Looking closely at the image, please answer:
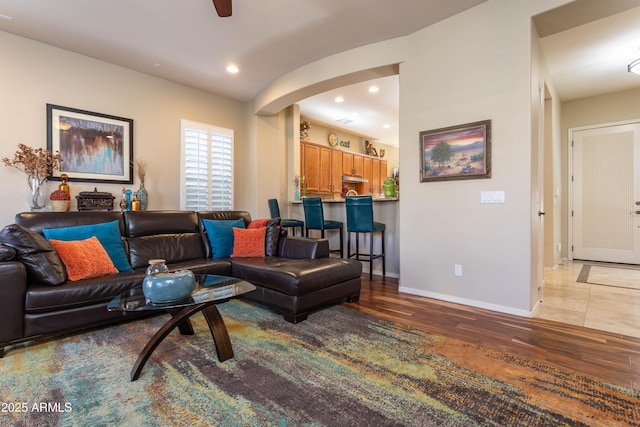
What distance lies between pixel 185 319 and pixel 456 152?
9.50 ft

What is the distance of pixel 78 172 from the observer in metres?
4.06

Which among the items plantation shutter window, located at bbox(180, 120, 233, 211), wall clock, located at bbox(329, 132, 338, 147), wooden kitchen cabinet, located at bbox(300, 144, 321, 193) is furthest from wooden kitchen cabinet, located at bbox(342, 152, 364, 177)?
plantation shutter window, located at bbox(180, 120, 233, 211)

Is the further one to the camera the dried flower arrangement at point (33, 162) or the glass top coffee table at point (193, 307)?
the dried flower arrangement at point (33, 162)

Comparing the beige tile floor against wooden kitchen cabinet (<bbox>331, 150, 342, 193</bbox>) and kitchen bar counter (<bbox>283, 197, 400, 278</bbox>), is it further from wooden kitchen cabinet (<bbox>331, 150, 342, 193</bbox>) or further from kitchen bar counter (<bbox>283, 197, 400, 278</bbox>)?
wooden kitchen cabinet (<bbox>331, 150, 342, 193</bbox>)

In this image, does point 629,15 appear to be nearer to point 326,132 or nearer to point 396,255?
point 396,255

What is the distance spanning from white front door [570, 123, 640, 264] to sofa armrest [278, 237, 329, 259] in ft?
16.3

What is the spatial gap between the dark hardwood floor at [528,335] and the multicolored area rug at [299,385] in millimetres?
174

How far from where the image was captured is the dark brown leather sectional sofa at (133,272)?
7.14 feet

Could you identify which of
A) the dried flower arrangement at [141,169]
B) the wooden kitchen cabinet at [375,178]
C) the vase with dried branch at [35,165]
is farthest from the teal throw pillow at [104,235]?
the wooden kitchen cabinet at [375,178]

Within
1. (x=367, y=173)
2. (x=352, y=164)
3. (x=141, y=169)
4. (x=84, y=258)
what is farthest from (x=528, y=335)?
(x=367, y=173)

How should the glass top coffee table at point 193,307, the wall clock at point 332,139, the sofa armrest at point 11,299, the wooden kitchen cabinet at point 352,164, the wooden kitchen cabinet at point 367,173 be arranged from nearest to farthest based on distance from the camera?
the glass top coffee table at point 193,307 < the sofa armrest at point 11,299 < the wall clock at point 332,139 < the wooden kitchen cabinet at point 352,164 < the wooden kitchen cabinet at point 367,173

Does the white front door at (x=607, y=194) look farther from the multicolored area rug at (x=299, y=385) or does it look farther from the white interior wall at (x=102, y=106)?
the white interior wall at (x=102, y=106)

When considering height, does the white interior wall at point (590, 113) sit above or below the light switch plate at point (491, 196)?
above

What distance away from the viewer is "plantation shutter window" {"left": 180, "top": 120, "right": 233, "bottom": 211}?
508cm
